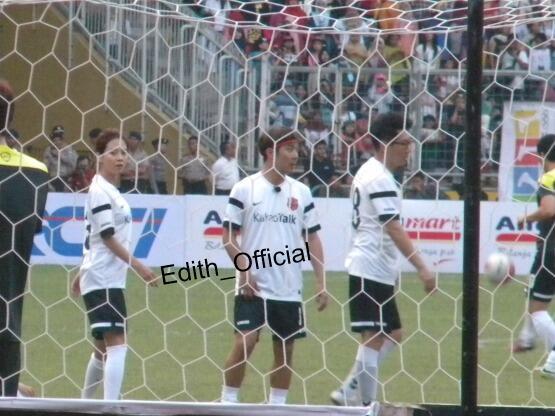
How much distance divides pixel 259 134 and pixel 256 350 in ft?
6.33

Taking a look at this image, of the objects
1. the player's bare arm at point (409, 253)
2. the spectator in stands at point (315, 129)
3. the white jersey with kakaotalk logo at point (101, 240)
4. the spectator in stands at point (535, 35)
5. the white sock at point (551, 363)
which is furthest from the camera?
the spectator in stands at point (315, 129)

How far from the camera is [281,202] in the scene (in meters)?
6.67

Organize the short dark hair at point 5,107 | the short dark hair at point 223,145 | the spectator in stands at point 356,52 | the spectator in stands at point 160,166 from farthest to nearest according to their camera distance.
→ the short dark hair at point 223,145
the spectator in stands at point 160,166
the spectator in stands at point 356,52
the short dark hair at point 5,107

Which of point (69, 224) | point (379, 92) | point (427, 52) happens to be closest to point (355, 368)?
point (427, 52)

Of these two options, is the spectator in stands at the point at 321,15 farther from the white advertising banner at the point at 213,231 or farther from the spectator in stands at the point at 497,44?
the white advertising banner at the point at 213,231

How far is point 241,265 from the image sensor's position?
21.5ft

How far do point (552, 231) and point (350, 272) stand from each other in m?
1.83

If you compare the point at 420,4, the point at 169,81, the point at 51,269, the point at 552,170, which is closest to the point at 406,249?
the point at 420,4

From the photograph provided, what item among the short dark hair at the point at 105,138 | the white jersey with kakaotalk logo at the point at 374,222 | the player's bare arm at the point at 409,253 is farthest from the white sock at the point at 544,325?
the short dark hair at the point at 105,138

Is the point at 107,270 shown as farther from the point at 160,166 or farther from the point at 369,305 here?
the point at 160,166

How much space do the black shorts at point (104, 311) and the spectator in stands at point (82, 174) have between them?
5.45ft

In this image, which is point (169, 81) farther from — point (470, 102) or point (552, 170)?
point (470, 102)

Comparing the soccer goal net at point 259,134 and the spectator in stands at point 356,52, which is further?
the spectator in stands at point 356,52

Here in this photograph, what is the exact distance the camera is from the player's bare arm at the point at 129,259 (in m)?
6.31
